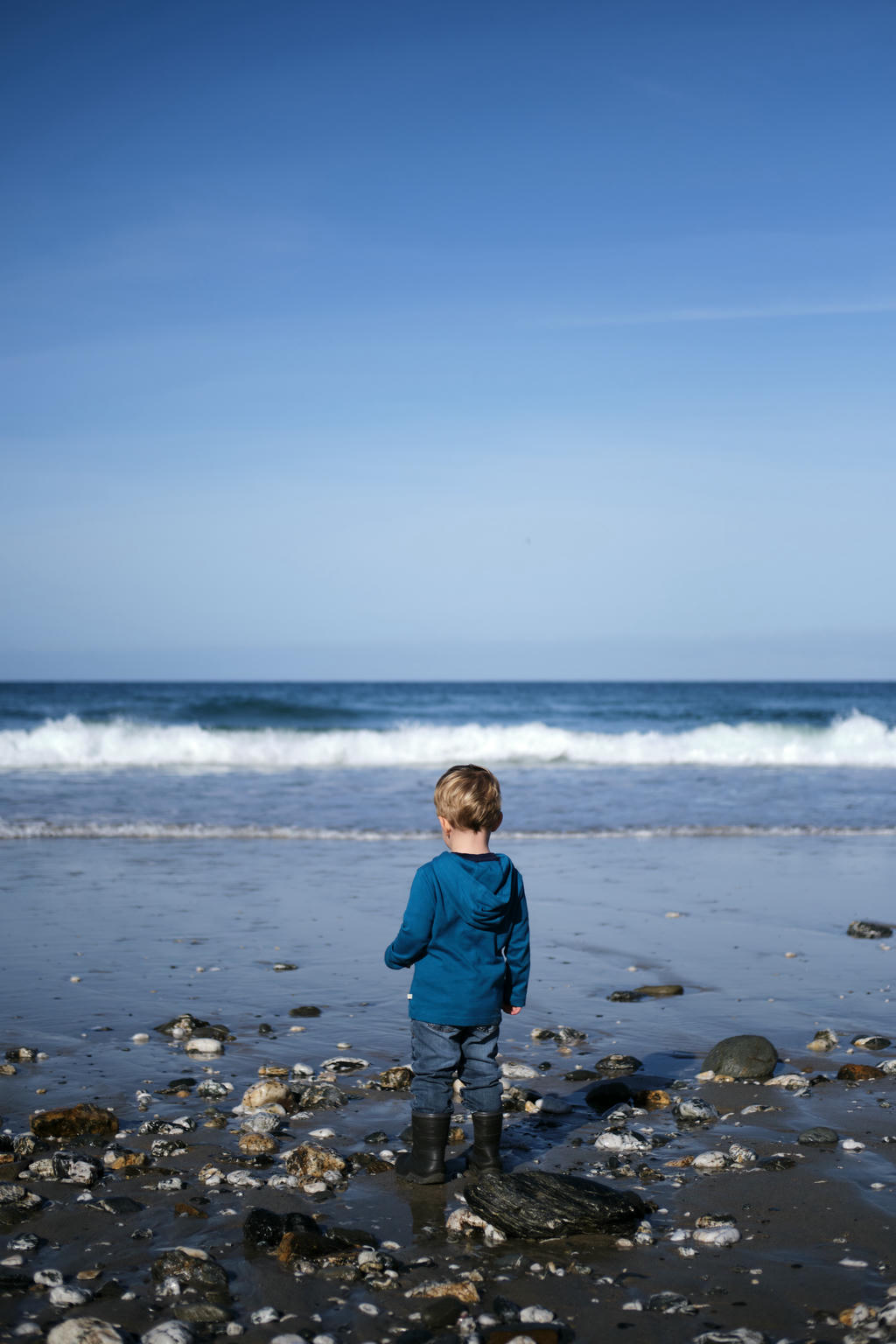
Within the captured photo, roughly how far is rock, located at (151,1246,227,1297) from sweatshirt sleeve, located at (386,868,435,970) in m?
1.20

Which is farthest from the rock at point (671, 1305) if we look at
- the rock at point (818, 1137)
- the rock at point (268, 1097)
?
the rock at point (268, 1097)

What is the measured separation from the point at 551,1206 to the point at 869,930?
5879 mm

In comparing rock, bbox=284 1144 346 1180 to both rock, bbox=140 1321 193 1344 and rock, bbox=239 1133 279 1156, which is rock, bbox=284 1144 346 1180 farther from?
rock, bbox=140 1321 193 1344

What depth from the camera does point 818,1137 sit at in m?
4.55

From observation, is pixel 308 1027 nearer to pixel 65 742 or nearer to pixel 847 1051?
pixel 847 1051

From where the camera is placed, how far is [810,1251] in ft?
11.5

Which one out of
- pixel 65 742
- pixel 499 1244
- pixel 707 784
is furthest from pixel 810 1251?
pixel 65 742

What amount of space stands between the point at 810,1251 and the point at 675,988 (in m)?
3.60

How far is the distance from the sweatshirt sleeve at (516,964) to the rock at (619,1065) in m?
1.55

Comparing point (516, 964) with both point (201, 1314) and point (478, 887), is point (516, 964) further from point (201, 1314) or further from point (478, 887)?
point (201, 1314)

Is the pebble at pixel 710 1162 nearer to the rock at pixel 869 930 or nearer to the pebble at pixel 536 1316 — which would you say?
the pebble at pixel 536 1316

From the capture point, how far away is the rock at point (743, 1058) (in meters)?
5.44

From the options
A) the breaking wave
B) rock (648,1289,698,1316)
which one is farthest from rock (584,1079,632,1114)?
the breaking wave

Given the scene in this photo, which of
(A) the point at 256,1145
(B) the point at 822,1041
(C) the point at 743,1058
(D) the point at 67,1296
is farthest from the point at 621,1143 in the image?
(D) the point at 67,1296
